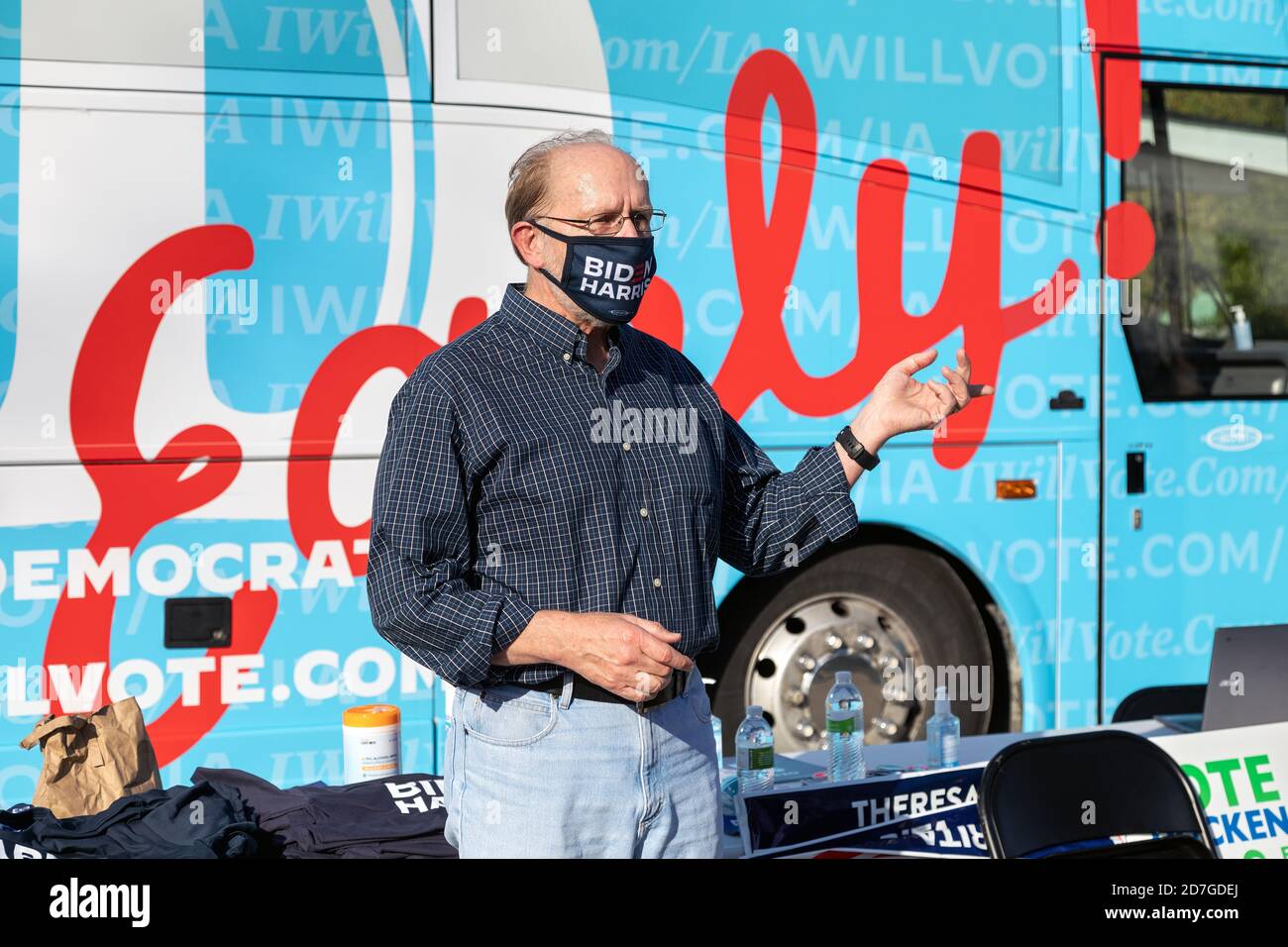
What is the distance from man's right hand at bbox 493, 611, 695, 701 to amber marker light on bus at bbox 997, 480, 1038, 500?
9.97ft

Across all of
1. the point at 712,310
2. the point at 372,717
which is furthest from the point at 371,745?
the point at 712,310

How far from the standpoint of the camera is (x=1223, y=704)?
11.5 feet

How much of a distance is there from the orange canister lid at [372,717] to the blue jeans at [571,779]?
942 mm

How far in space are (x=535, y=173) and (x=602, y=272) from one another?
0.70 ft

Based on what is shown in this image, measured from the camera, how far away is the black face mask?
2408 millimetres

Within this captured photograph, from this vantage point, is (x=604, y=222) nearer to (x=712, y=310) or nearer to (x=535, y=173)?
(x=535, y=173)

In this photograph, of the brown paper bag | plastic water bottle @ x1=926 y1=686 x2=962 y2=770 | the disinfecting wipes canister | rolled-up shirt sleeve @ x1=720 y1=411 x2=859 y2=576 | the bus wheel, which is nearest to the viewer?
rolled-up shirt sleeve @ x1=720 y1=411 x2=859 y2=576

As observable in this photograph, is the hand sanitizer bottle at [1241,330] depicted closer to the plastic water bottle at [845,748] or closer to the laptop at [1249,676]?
the laptop at [1249,676]

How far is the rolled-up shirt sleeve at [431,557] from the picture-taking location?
2.19 m

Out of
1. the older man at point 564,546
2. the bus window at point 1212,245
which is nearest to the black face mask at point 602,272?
the older man at point 564,546

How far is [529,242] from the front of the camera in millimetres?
2471

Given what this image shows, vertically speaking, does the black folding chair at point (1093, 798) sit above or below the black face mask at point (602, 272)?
below

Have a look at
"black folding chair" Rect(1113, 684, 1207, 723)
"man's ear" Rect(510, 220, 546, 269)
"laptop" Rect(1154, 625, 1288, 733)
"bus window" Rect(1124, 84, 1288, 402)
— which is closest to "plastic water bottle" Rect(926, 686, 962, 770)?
"laptop" Rect(1154, 625, 1288, 733)

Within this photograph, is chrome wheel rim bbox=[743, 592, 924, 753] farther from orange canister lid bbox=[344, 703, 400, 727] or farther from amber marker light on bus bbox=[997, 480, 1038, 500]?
orange canister lid bbox=[344, 703, 400, 727]
